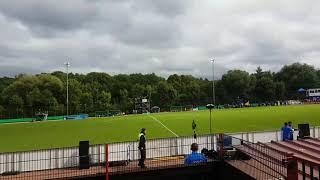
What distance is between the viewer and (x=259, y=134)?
79.0ft

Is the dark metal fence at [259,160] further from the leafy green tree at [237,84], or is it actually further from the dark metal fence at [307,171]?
the leafy green tree at [237,84]

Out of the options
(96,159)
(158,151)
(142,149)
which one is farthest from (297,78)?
(142,149)

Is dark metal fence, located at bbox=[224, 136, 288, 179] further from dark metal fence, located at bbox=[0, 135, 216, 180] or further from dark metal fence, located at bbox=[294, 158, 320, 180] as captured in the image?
dark metal fence, located at bbox=[0, 135, 216, 180]

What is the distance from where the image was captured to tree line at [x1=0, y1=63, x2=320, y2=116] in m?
97.1

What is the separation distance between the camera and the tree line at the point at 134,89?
319 ft

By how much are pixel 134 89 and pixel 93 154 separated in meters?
101

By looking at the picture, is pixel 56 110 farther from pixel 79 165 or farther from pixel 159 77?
pixel 79 165

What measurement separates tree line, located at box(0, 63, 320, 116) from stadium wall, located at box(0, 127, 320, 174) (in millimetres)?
76240

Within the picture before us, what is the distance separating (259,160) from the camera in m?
Result: 14.7

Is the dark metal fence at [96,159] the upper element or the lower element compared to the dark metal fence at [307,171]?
lower

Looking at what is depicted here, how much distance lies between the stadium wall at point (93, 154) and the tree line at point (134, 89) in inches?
3002

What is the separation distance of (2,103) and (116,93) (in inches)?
1343

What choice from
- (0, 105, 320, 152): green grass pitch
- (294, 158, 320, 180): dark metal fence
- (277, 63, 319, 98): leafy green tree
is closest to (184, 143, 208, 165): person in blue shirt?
(294, 158, 320, 180): dark metal fence

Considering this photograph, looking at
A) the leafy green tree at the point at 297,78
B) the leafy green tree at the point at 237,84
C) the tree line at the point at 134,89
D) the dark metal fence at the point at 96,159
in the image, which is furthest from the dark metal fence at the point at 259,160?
the leafy green tree at the point at 297,78
